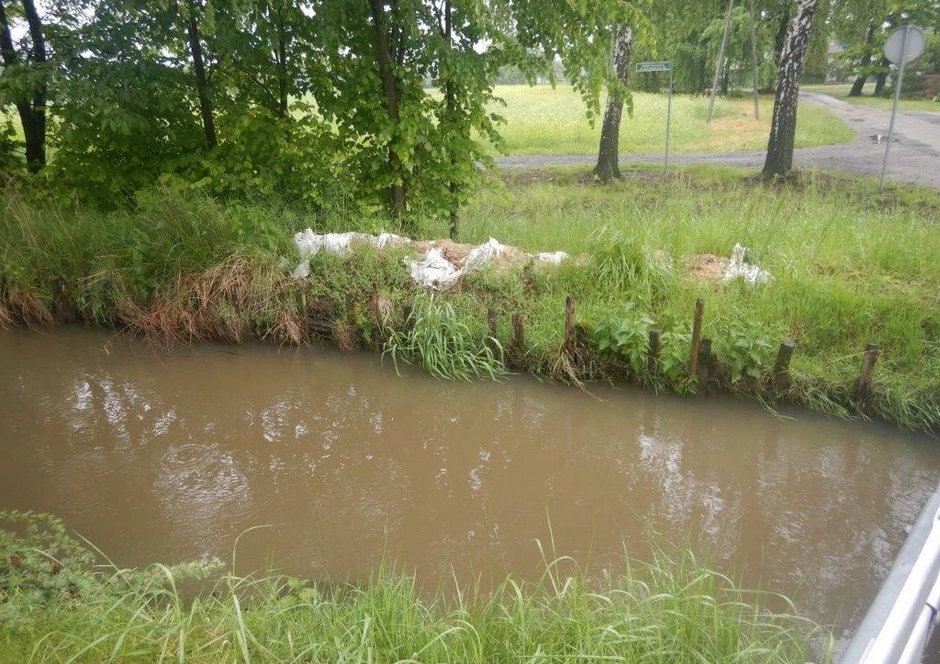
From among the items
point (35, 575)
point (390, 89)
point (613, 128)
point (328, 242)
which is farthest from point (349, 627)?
point (613, 128)

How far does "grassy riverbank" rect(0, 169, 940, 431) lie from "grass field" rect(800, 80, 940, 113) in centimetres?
2357

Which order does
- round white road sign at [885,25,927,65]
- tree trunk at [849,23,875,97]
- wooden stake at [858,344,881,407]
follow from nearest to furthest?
wooden stake at [858,344,881,407]
round white road sign at [885,25,927,65]
tree trunk at [849,23,875,97]

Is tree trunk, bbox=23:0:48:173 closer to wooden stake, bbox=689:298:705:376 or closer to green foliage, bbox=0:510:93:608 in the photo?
green foliage, bbox=0:510:93:608

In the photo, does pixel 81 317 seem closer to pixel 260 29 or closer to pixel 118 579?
pixel 260 29

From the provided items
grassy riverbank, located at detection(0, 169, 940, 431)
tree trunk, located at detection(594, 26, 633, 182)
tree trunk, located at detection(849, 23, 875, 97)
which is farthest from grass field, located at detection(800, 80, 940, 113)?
grassy riverbank, located at detection(0, 169, 940, 431)

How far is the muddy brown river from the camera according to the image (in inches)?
154

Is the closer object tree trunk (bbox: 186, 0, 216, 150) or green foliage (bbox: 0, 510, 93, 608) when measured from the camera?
green foliage (bbox: 0, 510, 93, 608)

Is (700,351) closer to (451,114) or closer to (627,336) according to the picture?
(627,336)

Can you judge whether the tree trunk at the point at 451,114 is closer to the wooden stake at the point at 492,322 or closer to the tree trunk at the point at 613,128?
the wooden stake at the point at 492,322

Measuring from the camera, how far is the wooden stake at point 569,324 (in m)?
5.62

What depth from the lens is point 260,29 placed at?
700 centimetres

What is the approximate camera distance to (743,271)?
20.6 ft

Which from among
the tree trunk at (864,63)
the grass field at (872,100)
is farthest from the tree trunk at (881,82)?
the tree trunk at (864,63)

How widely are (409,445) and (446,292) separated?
1993 mm
